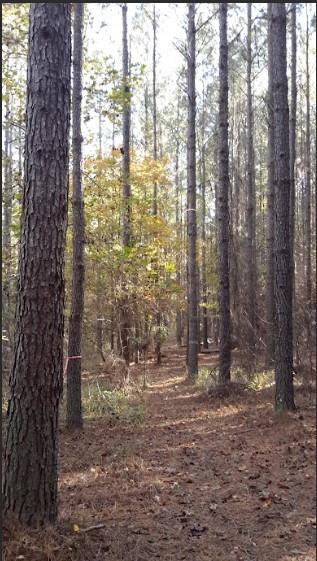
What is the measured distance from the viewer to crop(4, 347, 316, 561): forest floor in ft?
10.9

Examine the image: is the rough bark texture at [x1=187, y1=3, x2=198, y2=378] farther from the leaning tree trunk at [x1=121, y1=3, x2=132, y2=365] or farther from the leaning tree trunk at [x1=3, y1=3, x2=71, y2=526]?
the leaning tree trunk at [x1=3, y1=3, x2=71, y2=526]

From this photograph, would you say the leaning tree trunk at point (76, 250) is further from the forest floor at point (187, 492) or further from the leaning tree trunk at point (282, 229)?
the leaning tree trunk at point (282, 229)

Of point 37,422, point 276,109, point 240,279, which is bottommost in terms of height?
point 37,422

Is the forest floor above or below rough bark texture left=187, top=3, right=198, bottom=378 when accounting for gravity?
below

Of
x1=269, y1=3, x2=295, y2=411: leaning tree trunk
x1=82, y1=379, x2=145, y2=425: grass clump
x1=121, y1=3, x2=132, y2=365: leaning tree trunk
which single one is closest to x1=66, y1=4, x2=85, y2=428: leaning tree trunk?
x1=82, y1=379, x2=145, y2=425: grass clump

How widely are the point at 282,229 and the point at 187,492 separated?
3.56 meters

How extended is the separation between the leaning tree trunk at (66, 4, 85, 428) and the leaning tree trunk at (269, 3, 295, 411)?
2.74m

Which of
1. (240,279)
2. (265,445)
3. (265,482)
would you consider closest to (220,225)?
(240,279)

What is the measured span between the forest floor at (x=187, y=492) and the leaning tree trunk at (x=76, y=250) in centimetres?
49

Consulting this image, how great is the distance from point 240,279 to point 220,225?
1.82 meters

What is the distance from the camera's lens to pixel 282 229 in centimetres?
640

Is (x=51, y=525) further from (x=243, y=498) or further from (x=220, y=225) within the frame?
(x=220, y=225)

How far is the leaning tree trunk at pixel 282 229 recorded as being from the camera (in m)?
6.23

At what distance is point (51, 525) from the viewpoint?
3.49 metres
